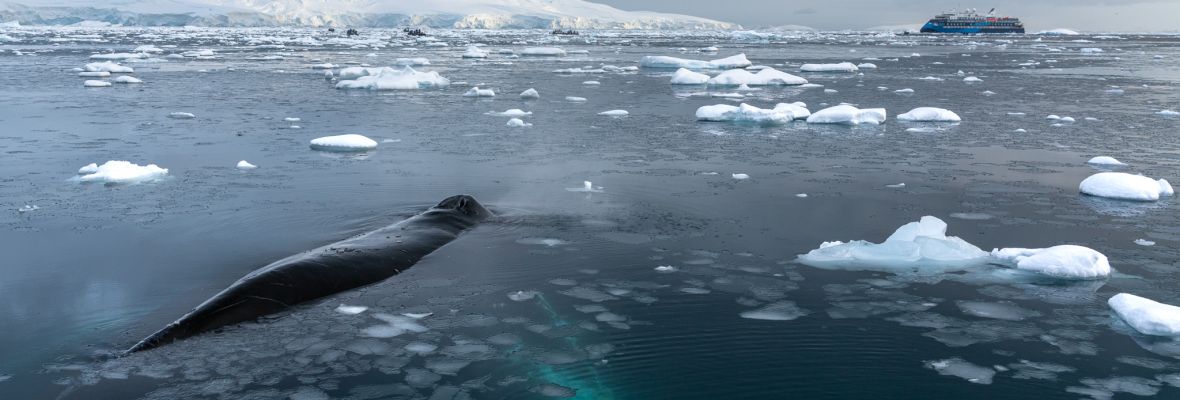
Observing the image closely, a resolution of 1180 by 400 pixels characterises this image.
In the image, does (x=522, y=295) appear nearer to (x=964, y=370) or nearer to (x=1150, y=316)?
(x=964, y=370)

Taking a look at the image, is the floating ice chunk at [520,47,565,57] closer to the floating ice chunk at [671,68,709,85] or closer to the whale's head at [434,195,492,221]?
the floating ice chunk at [671,68,709,85]

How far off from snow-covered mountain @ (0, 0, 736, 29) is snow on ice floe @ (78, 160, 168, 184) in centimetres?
10331

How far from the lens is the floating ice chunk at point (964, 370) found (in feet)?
16.6

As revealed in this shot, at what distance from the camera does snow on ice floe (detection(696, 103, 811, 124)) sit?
52.0 feet

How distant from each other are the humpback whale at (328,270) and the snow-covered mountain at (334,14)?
10702 centimetres

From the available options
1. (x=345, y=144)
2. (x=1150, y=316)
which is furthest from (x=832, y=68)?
(x=1150, y=316)

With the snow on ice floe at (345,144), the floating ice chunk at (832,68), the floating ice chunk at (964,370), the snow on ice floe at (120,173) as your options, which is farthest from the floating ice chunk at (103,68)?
the floating ice chunk at (964,370)

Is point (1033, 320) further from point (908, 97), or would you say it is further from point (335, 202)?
point (908, 97)

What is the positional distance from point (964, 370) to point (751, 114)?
10988mm

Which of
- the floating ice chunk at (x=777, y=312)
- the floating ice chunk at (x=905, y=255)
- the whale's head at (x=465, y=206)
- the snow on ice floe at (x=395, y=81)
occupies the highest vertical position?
the snow on ice floe at (x=395, y=81)

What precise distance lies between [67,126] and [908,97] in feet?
55.4

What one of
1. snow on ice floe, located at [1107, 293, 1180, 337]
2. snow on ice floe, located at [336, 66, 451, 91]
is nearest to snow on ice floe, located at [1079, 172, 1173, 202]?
snow on ice floe, located at [1107, 293, 1180, 337]

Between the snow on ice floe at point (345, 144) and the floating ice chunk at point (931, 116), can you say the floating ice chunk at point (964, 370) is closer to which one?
the snow on ice floe at point (345, 144)

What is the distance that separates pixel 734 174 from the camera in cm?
1086
